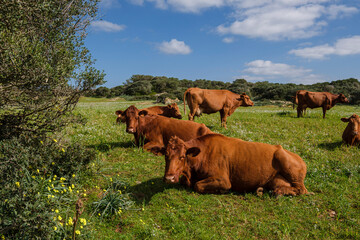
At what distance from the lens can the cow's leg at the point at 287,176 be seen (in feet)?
24.1

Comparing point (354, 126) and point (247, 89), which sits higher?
point (247, 89)

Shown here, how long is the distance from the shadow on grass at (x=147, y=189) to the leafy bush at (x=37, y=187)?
1.53 m

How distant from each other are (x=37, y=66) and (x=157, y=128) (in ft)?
17.9

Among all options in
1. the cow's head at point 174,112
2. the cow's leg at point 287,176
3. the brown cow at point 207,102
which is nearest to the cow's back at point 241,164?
the cow's leg at point 287,176

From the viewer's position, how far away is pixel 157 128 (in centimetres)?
1098

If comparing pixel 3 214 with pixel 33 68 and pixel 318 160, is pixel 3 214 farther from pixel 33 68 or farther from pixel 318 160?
pixel 318 160

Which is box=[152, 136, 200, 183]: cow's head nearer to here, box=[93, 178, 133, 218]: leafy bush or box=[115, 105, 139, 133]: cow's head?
box=[93, 178, 133, 218]: leafy bush

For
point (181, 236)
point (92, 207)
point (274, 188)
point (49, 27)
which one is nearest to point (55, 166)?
point (92, 207)

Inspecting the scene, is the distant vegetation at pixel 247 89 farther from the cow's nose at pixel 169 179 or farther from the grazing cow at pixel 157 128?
the cow's nose at pixel 169 179

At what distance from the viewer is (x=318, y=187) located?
325 inches

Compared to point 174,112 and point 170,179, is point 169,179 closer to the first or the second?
point 170,179

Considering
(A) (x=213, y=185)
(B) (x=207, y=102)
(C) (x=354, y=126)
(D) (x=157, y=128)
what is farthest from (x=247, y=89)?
(A) (x=213, y=185)

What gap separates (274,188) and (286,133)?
33.6 feet

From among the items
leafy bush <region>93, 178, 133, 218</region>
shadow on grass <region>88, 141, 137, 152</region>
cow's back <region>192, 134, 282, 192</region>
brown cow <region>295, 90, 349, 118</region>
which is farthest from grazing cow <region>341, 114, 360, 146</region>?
leafy bush <region>93, 178, 133, 218</region>
